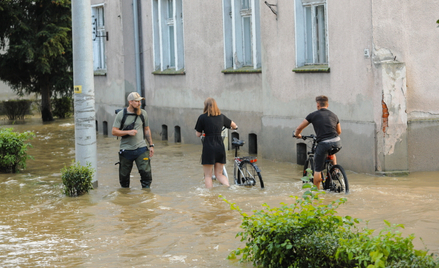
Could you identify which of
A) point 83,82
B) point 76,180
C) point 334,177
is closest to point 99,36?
point 83,82

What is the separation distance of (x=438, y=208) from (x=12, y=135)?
8.60 meters

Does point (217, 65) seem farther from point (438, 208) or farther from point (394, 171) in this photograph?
point (438, 208)

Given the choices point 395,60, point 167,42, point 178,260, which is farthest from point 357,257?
point 167,42

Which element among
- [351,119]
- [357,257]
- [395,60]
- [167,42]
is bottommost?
[357,257]

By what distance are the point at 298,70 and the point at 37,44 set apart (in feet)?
59.9

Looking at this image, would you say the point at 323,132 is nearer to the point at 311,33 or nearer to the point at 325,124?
the point at 325,124

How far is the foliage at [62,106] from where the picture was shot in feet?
104

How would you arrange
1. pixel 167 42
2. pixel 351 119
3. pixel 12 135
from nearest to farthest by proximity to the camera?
pixel 351 119, pixel 12 135, pixel 167 42

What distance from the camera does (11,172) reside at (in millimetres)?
13180

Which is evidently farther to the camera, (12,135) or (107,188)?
(12,135)

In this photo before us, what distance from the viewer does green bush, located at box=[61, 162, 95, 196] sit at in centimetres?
1006

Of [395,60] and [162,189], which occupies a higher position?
[395,60]

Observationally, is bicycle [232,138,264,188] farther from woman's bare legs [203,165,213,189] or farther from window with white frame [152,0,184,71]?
window with white frame [152,0,184,71]

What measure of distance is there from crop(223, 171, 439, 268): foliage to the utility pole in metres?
5.55
